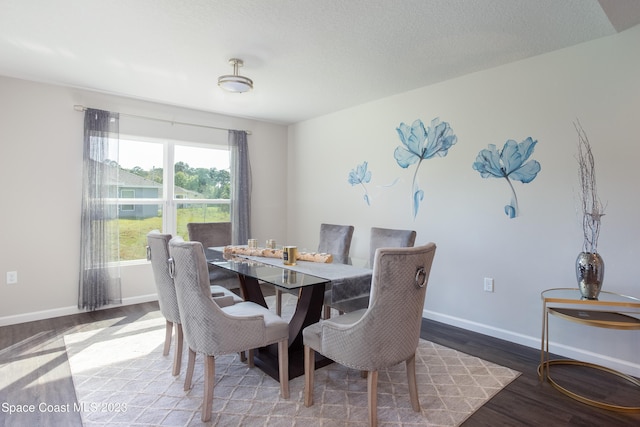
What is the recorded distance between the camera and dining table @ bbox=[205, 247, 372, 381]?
2275mm

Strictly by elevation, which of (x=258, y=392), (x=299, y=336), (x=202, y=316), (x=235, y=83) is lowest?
(x=258, y=392)

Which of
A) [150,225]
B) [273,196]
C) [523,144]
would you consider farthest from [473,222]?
[150,225]

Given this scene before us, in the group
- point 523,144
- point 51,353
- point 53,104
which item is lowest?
point 51,353

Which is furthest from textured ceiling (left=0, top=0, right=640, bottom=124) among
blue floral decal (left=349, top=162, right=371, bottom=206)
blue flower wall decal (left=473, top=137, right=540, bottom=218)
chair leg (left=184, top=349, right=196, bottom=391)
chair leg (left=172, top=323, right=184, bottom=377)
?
chair leg (left=184, top=349, right=196, bottom=391)

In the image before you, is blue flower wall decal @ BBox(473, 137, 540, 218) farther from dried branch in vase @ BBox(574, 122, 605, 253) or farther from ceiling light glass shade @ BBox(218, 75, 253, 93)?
ceiling light glass shade @ BBox(218, 75, 253, 93)

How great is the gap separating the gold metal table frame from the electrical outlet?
4.57 m

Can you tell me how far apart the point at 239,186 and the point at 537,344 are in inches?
149

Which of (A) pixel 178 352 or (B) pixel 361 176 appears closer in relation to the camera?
(A) pixel 178 352

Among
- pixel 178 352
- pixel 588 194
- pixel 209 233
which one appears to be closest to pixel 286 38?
pixel 209 233

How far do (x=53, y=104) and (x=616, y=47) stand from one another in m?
4.91

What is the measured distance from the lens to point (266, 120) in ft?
16.9

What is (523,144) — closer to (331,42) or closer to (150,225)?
(331,42)

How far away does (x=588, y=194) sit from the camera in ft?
8.58

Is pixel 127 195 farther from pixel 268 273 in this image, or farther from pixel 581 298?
pixel 581 298
